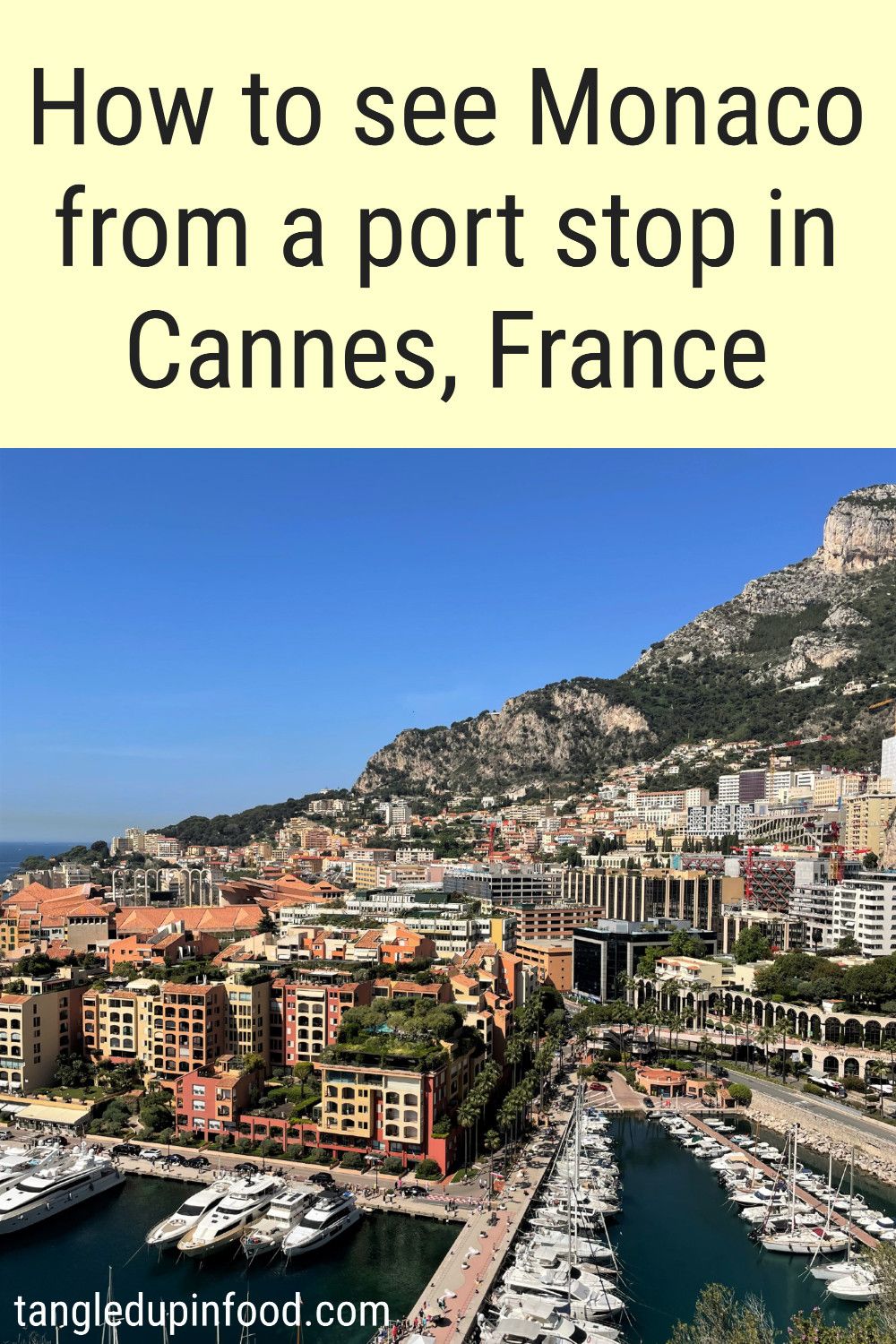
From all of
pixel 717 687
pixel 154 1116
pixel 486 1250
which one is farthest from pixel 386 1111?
pixel 717 687

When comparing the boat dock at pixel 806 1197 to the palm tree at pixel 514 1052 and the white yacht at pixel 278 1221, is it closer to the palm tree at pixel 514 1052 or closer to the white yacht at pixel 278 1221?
the palm tree at pixel 514 1052

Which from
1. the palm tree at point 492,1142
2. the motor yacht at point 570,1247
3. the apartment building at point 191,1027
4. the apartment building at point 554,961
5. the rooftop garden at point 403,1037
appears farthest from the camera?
the apartment building at point 554,961

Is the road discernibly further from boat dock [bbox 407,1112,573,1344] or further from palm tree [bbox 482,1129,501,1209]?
boat dock [bbox 407,1112,573,1344]

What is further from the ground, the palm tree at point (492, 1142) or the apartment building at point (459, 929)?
the apartment building at point (459, 929)

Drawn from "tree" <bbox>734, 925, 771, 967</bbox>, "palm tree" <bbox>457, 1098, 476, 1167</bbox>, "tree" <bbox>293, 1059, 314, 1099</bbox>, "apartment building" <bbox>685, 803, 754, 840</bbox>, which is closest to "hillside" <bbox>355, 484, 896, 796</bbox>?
"apartment building" <bbox>685, 803, 754, 840</bbox>

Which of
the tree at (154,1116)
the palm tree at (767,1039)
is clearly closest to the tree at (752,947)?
the palm tree at (767,1039)

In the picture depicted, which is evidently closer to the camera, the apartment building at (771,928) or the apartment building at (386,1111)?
the apartment building at (386,1111)

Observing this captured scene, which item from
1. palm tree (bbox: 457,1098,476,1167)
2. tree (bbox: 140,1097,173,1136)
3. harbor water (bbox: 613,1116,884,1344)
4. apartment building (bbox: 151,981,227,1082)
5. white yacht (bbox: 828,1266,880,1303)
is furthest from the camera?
apartment building (bbox: 151,981,227,1082)

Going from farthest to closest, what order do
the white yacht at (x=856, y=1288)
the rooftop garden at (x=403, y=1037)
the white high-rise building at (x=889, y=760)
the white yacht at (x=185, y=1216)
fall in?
1. the white high-rise building at (x=889, y=760)
2. the rooftop garden at (x=403, y=1037)
3. the white yacht at (x=185, y=1216)
4. the white yacht at (x=856, y=1288)
